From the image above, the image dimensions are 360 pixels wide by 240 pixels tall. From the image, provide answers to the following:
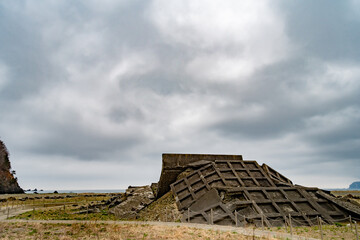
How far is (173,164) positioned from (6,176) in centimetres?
7779

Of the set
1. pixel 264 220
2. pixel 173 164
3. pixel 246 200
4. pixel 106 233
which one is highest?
pixel 173 164

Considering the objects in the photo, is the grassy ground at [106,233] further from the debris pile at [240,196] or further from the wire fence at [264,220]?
the debris pile at [240,196]

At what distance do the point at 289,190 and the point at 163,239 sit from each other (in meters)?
13.9

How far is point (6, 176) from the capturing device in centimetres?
7962

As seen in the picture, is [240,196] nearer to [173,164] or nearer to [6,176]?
[173,164]

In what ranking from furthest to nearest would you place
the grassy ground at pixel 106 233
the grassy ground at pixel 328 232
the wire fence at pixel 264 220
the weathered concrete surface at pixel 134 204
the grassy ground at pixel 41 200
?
the grassy ground at pixel 41 200
the weathered concrete surface at pixel 134 204
the wire fence at pixel 264 220
the grassy ground at pixel 328 232
the grassy ground at pixel 106 233

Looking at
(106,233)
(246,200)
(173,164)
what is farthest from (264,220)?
(173,164)

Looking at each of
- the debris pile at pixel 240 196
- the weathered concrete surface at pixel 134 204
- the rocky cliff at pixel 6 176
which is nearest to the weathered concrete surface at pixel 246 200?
the debris pile at pixel 240 196

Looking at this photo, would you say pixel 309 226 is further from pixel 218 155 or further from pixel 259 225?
pixel 218 155

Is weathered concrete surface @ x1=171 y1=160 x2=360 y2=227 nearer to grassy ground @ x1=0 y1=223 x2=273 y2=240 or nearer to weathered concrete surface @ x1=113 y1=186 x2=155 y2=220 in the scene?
grassy ground @ x1=0 y1=223 x2=273 y2=240

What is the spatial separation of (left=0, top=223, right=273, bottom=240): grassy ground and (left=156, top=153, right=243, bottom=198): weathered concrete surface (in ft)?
35.2

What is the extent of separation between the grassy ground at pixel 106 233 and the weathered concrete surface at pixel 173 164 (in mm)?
10716

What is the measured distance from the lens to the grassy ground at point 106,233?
41.4 feet

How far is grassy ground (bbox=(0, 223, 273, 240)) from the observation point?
1262 cm
